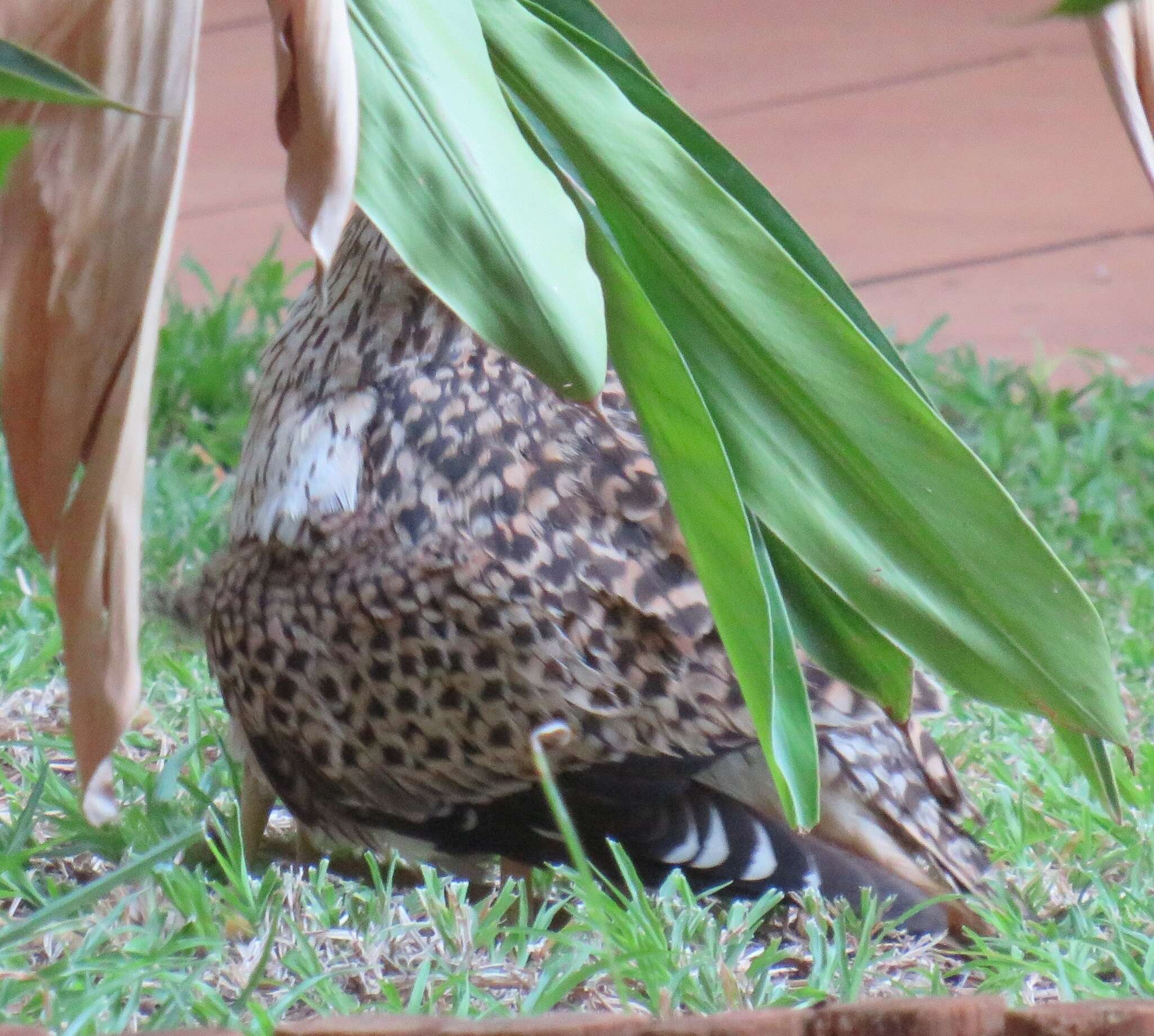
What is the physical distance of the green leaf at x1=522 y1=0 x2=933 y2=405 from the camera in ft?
4.56

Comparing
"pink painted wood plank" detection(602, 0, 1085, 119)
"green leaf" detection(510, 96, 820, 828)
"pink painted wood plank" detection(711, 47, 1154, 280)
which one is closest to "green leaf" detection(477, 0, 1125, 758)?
"green leaf" detection(510, 96, 820, 828)

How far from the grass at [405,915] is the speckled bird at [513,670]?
0.06 m

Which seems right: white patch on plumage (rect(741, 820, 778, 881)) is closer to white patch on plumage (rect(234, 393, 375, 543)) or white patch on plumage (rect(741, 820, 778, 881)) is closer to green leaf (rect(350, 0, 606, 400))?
white patch on plumage (rect(234, 393, 375, 543))

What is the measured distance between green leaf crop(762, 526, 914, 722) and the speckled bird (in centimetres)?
17

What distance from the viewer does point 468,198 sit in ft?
3.78

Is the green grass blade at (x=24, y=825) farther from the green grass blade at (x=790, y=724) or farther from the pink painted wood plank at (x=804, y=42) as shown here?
the pink painted wood plank at (x=804, y=42)

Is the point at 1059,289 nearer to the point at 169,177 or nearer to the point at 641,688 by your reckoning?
the point at 641,688

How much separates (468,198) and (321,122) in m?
0.17

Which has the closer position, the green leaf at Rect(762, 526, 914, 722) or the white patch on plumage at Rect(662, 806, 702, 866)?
the green leaf at Rect(762, 526, 914, 722)

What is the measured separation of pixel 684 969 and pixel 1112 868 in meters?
0.68

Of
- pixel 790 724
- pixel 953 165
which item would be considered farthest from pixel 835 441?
pixel 953 165

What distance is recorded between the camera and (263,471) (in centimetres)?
182

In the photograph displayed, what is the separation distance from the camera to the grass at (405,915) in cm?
137

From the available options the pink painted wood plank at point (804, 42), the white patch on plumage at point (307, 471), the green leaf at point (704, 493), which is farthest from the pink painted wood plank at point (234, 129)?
the green leaf at point (704, 493)
